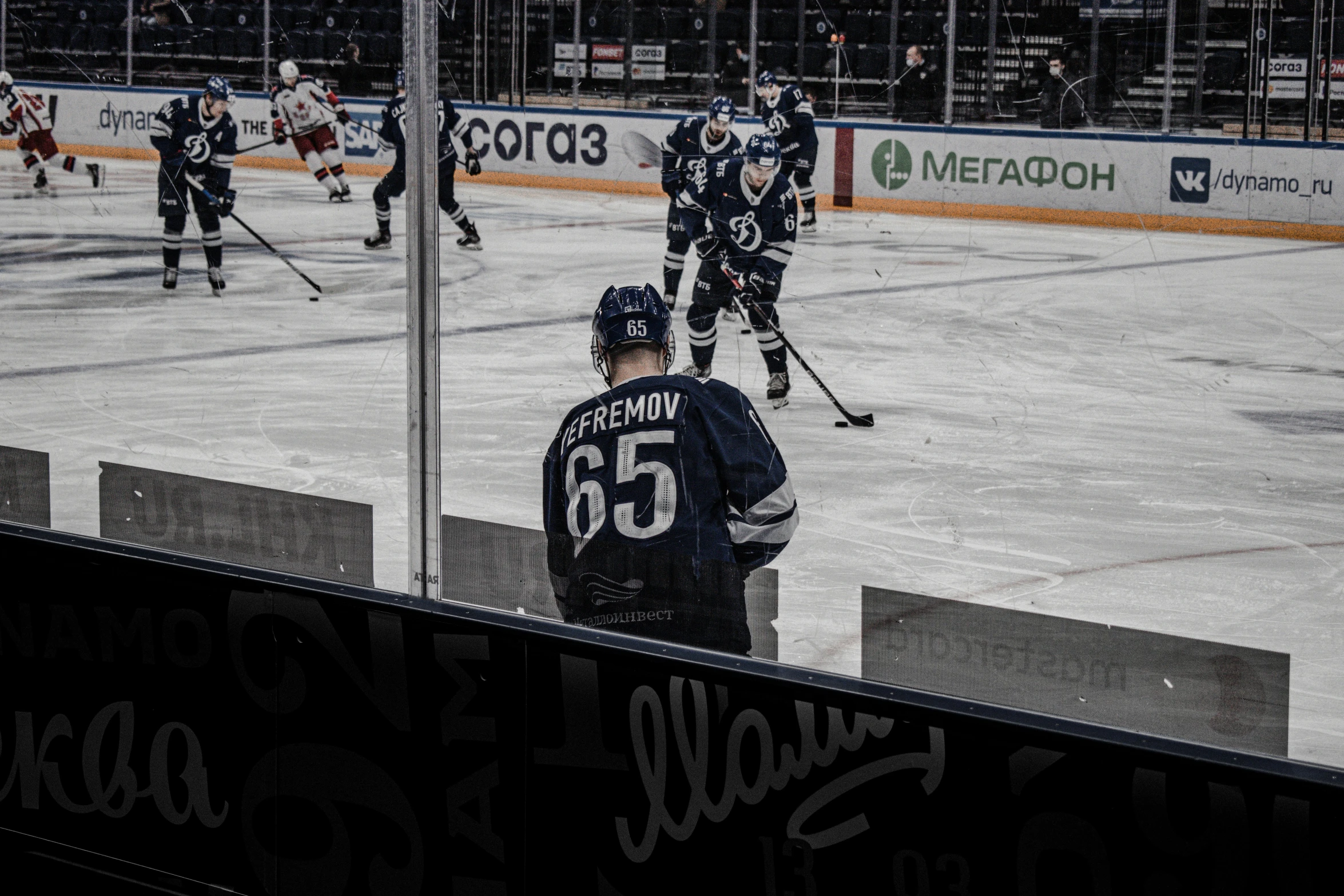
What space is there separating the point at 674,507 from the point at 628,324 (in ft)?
0.86

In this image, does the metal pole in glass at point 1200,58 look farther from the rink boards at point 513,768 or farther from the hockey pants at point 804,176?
the rink boards at point 513,768

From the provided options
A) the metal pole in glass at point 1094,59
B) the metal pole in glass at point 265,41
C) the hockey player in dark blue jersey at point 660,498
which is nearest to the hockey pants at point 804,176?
the hockey player in dark blue jersey at point 660,498

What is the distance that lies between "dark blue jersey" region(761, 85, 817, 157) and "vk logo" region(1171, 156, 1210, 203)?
0.48m

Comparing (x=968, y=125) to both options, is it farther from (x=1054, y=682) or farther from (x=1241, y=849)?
(x=1241, y=849)

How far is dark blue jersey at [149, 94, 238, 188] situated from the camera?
262cm

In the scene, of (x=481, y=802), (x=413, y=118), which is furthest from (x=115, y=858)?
(x=413, y=118)

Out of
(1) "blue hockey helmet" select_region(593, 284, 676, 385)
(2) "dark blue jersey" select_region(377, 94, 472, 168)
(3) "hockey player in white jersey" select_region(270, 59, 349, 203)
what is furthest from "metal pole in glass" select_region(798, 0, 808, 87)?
(3) "hockey player in white jersey" select_region(270, 59, 349, 203)

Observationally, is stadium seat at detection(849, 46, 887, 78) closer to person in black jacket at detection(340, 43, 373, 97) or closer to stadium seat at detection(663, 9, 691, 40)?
stadium seat at detection(663, 9, 691, 40)

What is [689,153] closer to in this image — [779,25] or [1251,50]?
[779,25]

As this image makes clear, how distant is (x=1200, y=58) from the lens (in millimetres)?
1842

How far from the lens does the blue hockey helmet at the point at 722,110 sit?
2328mm

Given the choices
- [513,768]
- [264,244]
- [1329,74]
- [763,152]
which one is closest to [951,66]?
[1329,74]

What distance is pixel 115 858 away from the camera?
2.46 m

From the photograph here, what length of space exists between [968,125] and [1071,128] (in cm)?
23
